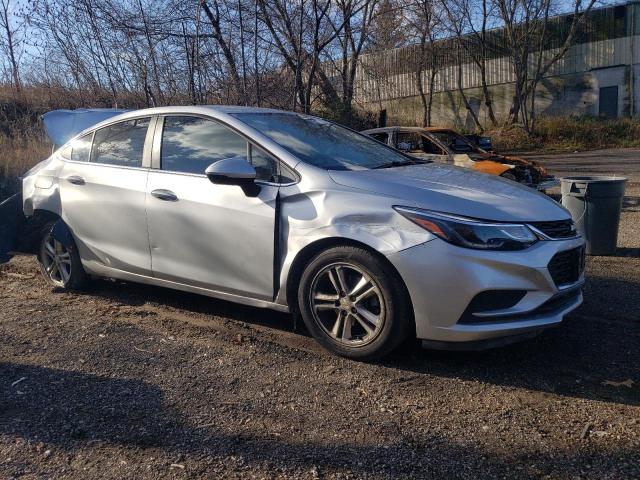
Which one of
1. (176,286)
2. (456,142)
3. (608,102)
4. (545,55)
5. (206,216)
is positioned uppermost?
(545,55)

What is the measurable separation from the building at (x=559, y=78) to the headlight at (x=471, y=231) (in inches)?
954

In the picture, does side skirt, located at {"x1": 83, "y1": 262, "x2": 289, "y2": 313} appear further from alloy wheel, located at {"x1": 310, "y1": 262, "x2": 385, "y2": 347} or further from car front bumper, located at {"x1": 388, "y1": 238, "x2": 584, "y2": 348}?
car front bumper, located at {"x1": 388, "y1": 238, "x2": 584, "y2": 348}

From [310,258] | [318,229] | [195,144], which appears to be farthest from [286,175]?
[195,144]

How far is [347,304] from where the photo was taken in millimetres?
4023

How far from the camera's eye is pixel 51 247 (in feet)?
19.1

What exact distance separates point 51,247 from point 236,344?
7.95 ft

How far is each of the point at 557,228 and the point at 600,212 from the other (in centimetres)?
346

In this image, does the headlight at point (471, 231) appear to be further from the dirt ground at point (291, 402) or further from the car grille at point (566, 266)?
the dirt ground at point (291, 402)

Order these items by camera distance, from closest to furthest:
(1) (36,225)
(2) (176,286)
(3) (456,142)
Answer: (2) (176,286) → (1) (36,225) → (3) (456,142)

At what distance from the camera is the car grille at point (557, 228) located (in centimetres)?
392

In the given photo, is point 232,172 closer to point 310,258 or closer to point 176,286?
point 310,258

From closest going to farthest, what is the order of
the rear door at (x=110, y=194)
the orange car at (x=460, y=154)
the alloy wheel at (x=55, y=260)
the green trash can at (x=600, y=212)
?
1. the rear door at (x=110, y=194)
2. the alloy wheel at (x=55, y=260)
3. the green trash can at (x=600, y=212)
4. the orange car at (x=460, y=154)

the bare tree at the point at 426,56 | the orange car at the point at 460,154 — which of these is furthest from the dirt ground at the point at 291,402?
the bare tree at the point at 426,56

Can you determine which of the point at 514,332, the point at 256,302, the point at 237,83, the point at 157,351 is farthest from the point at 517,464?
the point at 237,83
